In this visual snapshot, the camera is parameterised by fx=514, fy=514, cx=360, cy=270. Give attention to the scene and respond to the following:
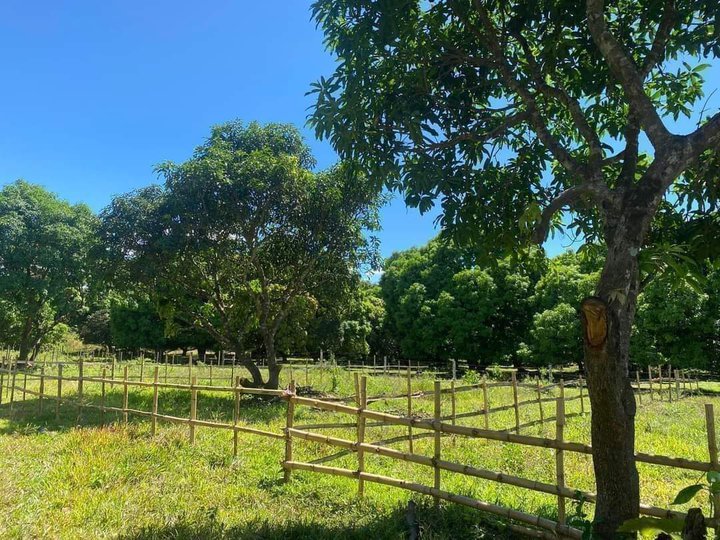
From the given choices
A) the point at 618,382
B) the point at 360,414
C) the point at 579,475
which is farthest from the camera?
the point at 579,475

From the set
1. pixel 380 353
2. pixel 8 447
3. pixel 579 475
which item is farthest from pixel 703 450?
pixel 380 353

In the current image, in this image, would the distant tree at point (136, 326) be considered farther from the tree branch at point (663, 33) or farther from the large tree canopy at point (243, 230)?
the tree branch at point (663, 33)

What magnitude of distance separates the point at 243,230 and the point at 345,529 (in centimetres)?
1165

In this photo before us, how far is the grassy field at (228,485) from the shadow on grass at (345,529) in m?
0.01

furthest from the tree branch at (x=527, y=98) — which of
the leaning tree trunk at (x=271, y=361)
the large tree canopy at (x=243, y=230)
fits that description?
the leaning tree trunk at (x=271, y=361)

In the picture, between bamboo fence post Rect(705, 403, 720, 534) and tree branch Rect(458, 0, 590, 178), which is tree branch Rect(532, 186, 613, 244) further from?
bamboo fence post Rect(705, 403, 720, 534)

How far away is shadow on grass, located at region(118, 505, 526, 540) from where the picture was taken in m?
4.66

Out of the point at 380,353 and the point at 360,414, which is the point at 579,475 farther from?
the point at 380,353

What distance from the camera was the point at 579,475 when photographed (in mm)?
7676

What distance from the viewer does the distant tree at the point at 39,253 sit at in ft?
80.1

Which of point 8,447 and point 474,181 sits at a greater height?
point 474,181

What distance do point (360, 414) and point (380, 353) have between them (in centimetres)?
A: 4023

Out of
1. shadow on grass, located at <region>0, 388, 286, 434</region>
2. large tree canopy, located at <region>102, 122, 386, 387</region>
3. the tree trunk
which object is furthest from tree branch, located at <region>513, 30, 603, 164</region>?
the tree trunk

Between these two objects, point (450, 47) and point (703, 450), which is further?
point (703, 450)
